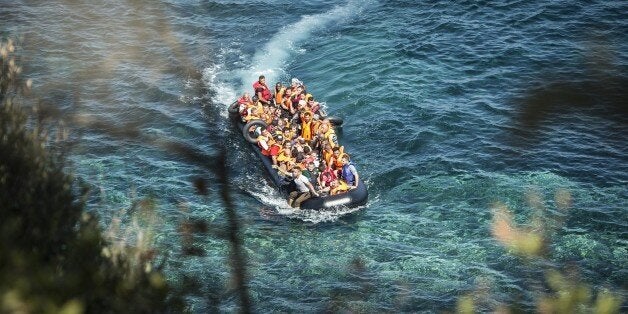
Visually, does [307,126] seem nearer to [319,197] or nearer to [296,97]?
[296,97]

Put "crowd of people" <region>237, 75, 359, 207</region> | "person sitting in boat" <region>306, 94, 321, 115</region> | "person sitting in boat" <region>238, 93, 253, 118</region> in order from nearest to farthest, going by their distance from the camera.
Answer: "crowd of people" <region>237, 75, 359, 207</region>, "person sitting in boat" <region>306, 94, 321, 115</region>, "person sitting in boat" <region>238, 93, 253, 118</region>

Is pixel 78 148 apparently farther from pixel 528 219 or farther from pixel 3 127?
pixel 528 219

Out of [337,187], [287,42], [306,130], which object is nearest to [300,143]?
[306,130]

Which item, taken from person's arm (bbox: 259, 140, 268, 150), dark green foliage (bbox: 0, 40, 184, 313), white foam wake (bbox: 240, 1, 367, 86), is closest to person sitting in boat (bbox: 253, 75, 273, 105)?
person's arm (bbox: 259, 140, 268, 150)

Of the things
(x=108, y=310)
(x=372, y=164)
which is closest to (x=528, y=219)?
(x=372, y=164)

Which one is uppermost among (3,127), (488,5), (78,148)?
(3,127)

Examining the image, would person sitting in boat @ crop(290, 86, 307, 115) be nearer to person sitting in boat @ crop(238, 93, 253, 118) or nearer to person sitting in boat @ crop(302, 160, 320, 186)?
person sitting in boat @ crop(238, 93, 253, 118)
